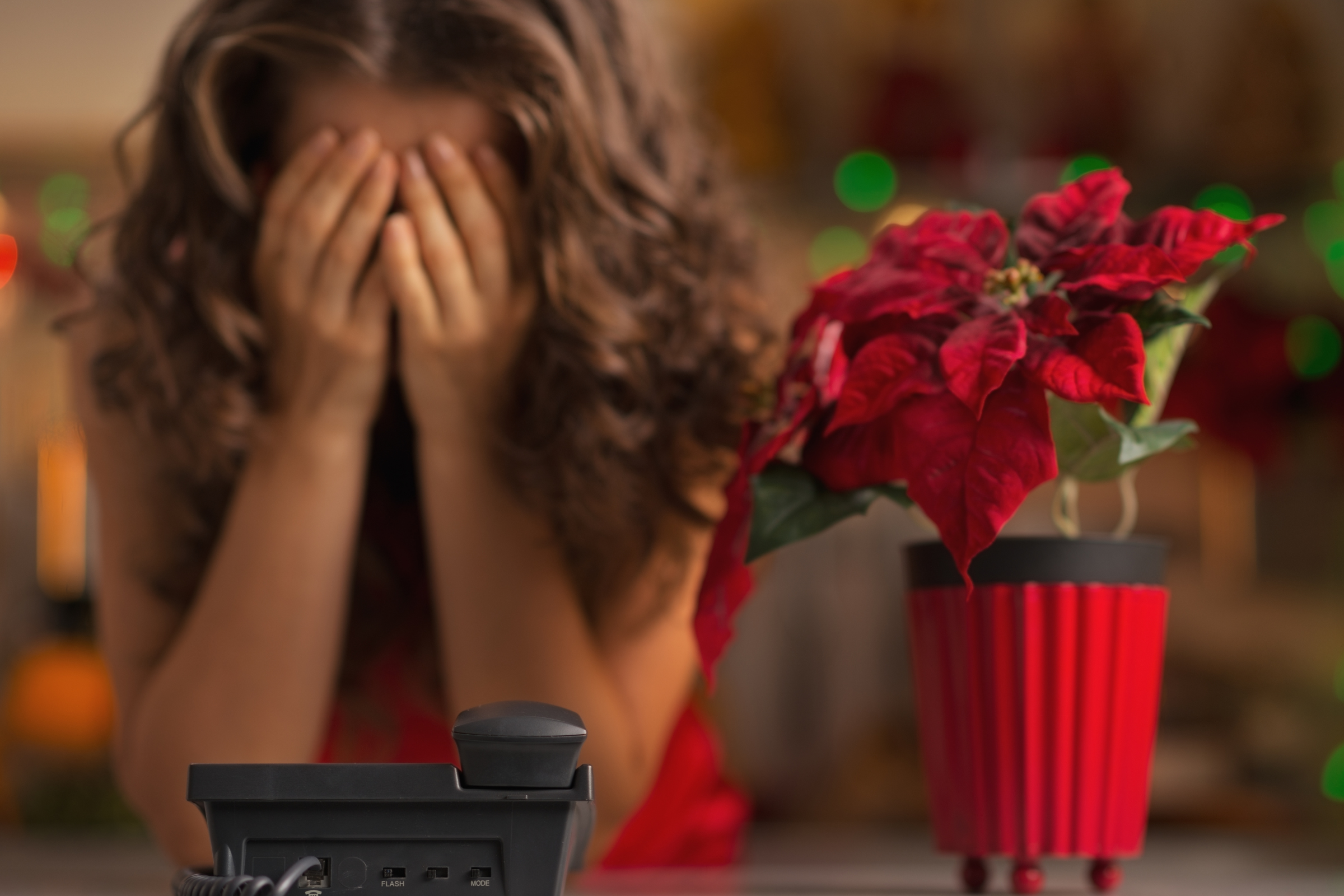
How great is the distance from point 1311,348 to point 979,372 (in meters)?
1.35

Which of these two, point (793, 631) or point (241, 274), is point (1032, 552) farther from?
point (793, 631)

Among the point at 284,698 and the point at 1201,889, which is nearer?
the point at 1201,889

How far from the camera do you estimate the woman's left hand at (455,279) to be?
63cm

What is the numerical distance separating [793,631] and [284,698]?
985mm

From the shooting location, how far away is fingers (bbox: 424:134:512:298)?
63cm

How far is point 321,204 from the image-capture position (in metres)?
0.63

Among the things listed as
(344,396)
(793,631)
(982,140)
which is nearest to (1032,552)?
(344,396)

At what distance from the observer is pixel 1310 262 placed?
160 centimetres

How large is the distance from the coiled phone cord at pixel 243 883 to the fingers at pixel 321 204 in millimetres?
364

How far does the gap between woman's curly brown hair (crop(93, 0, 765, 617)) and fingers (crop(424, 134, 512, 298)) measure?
2 centimetres

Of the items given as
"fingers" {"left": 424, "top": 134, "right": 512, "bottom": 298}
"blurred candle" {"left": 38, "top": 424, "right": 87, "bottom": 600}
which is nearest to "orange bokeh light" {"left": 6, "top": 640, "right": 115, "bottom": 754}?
"blurred candle" {"left": 38, "top": 424, "right": 87, "bottom": 600}

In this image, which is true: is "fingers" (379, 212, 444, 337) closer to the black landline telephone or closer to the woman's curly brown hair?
the woman's curly brown hair

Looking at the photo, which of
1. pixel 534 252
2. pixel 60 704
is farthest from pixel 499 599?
pixel 60 704

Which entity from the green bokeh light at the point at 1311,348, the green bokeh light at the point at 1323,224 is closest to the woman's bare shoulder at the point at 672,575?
the green bokeh light at the point at 1311,348
